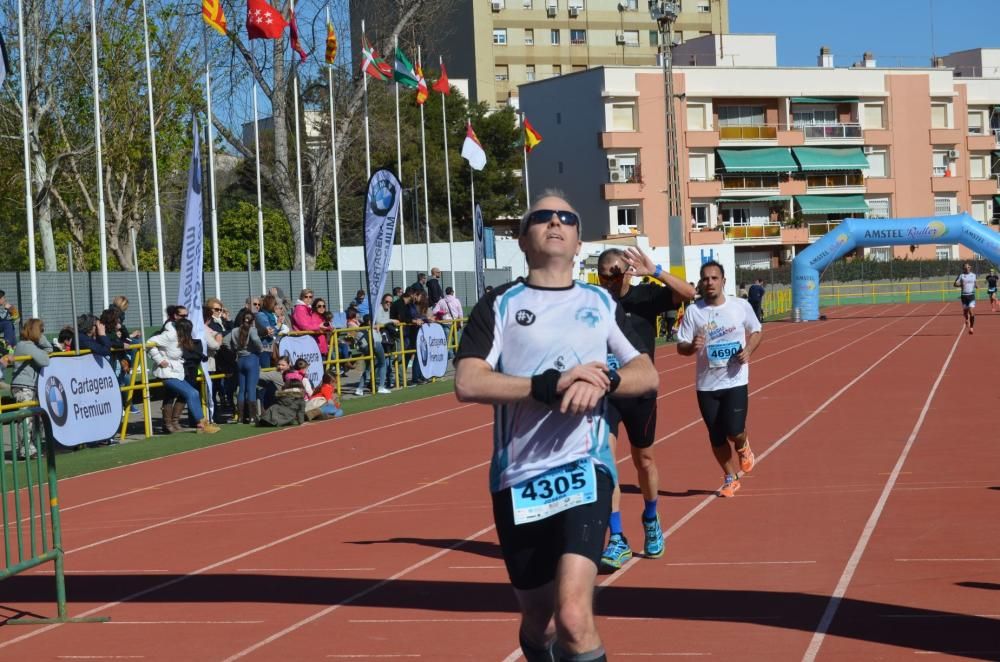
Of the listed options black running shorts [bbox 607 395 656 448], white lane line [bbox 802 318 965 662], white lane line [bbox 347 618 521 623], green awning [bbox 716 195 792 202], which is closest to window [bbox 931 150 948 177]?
green awning [bbox 716 195 792 202]

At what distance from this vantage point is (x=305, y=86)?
40938 millimetres

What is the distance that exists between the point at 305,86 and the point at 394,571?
33.9 m

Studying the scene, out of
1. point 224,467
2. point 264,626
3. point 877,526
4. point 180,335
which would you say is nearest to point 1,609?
point 264,626

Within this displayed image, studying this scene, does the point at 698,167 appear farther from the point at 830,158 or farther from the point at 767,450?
the point at 767,450

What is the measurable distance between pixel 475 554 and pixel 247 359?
1100cm

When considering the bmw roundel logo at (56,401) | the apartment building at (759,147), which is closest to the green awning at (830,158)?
the apartment building at (759,147)

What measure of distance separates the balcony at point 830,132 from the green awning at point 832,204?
3241 millimetres

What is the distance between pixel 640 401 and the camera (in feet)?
27.8

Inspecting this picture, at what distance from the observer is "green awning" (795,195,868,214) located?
7875 cm

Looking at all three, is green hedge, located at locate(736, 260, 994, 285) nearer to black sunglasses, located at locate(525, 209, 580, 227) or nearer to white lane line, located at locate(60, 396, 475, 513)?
white lane line, located at locate(60, 396, 475, 513)

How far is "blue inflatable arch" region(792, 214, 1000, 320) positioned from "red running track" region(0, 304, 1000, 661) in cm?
3094

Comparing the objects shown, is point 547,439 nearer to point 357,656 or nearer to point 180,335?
point 357,656

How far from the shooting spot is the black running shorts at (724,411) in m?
10.6

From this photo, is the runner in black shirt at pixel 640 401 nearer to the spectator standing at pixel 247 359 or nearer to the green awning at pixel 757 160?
the spectator standing at pixel 247 359
